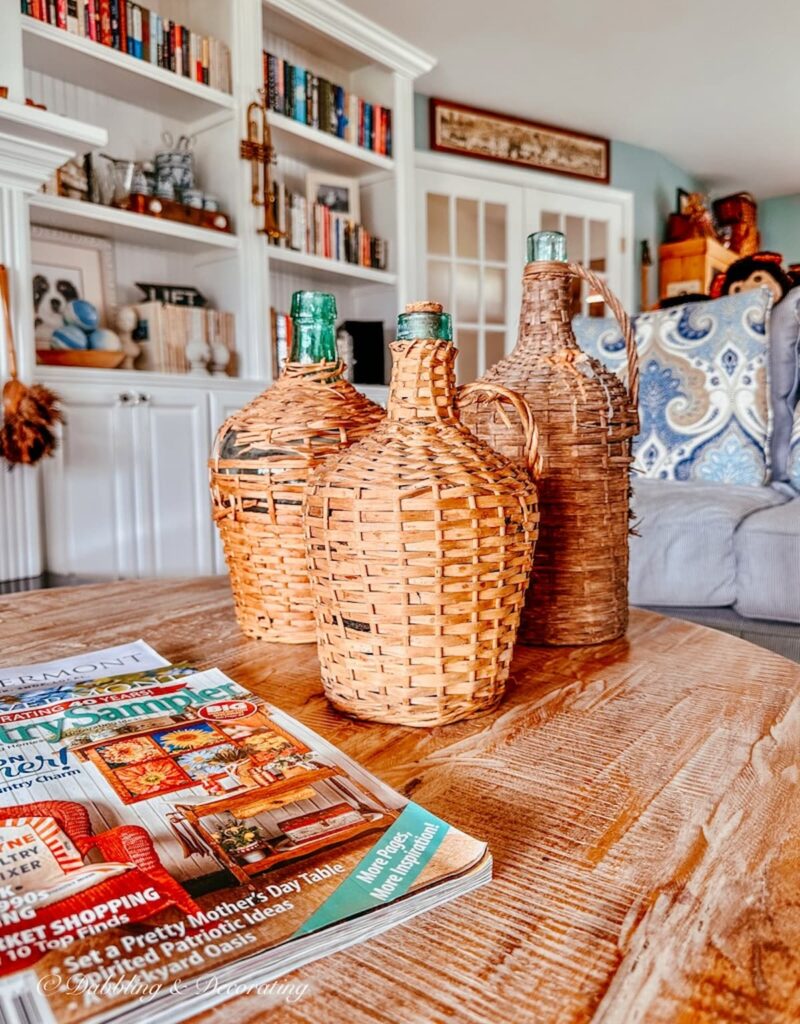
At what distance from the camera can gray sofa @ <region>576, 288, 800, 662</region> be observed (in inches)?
57.4

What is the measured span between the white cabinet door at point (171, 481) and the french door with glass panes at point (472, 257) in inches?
74.0

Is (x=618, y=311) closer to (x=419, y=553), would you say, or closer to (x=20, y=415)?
(x=419, y=553)

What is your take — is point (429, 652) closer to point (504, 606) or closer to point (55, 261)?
point (504, 606)

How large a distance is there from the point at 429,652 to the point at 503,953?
228mm

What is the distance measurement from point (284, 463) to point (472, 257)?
3.99m

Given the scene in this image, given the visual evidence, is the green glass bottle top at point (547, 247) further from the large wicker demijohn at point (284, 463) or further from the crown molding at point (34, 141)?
the crown molding at point (34, 141)

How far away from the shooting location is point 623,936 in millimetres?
297

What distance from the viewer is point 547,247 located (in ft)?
2.36

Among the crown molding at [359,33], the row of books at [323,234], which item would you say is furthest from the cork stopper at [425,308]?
the crown molding at [359,33]

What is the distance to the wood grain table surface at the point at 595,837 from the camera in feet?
0.87

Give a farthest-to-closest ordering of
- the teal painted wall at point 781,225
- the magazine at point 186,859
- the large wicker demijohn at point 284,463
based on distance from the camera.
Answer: the teal painted wall at point 781,225
the large wicker demijohn at point 284,463
the magazine at point 186,859

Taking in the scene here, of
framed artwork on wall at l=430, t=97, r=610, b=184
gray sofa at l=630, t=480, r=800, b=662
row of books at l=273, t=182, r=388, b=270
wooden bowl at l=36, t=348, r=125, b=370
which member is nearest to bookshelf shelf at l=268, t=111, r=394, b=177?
row of books at l=273, t=182, r=388, b=270

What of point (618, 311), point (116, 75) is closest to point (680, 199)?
point (116, 75)

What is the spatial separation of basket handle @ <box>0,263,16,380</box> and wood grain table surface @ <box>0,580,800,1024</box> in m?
1.50
